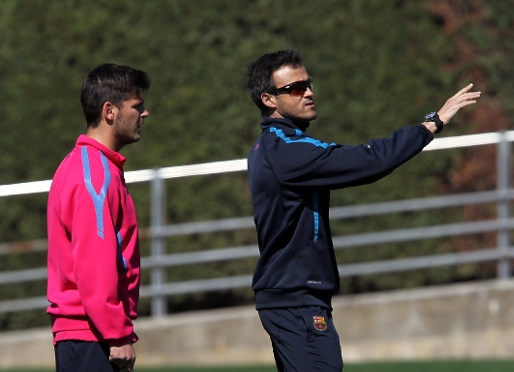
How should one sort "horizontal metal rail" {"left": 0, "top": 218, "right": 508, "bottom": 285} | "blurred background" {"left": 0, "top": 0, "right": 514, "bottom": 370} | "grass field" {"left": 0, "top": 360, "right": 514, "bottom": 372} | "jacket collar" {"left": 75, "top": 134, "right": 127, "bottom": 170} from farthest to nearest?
"blurred background" {"left": 0, "top": 0, "right": 514, "bottom": 370}
"horizontal metal rail" {"left": 0, "top": 218, "right": 508, "bottom": 285}
"grass field" {"left": 0, "top": 360, "right": 514, "bottom": 372}
"jacket collar" {"left": 75, "top": 134, "right": 127, "bottom": 170}

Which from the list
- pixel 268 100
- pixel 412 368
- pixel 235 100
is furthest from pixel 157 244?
pixel 268 100

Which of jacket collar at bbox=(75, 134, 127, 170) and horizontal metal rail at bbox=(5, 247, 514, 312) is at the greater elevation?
jacket collar at bbox=(75, 134, 127, 170)

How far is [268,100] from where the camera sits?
13.7 ft

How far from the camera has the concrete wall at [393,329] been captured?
714cm

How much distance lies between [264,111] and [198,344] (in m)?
3.33

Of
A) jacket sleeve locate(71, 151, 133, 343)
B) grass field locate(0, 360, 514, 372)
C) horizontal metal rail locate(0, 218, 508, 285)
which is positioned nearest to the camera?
jacket sleeve locate(71, 151, 133, 343)

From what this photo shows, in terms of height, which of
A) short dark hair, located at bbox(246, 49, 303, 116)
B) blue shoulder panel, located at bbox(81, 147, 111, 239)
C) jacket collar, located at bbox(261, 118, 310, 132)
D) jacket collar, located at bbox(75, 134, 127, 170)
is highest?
short dark hair, located at bbox(246, 49, 303, 116)

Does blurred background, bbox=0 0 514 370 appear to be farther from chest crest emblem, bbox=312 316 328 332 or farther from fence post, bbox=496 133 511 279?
chest crest emblem, bbox=312 316 328 332

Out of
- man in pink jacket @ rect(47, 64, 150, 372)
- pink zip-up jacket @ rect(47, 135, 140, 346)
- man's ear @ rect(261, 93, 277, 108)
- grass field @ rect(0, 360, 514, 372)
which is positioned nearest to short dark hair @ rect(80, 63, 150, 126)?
man in pink jacket @ rect(47, 64, 150, 372)

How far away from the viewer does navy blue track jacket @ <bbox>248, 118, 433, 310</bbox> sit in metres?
3.86

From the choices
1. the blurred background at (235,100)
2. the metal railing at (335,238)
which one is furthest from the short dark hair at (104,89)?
the blurred background at (235,100)

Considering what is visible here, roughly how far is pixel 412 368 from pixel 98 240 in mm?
3847

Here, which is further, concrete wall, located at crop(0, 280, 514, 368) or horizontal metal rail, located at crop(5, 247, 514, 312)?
horizontal metal rail, located at crop(5, 247, 514, 312)

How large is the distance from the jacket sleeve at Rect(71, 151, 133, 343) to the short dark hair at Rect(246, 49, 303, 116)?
1.02 meters
